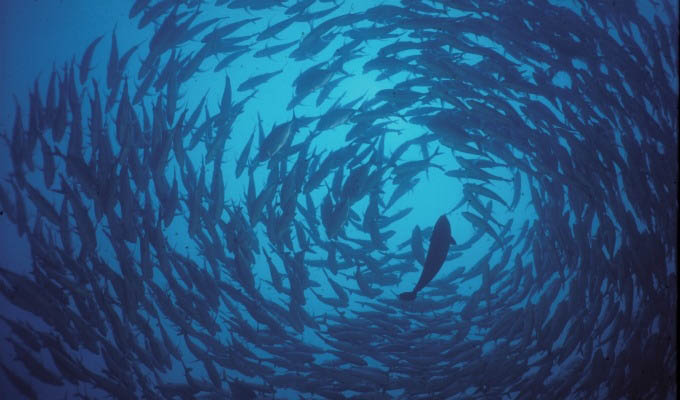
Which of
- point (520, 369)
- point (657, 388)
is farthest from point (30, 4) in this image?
point (657, 388)

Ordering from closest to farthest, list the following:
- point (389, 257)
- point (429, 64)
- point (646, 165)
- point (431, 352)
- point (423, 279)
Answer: point (423, 279)
point (429, 64)
point (646, 165)
point (431, 352)
point (389, 257)

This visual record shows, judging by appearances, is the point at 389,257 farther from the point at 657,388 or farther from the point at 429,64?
the point at 657,388

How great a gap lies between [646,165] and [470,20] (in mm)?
2390

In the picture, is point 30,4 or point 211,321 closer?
point 211,321

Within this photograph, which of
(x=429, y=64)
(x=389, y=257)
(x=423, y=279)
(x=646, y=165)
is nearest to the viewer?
(x=423, y=279)

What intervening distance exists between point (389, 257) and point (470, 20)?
2865mm

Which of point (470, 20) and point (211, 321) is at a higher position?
point (470, 20)

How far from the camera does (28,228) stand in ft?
14.0

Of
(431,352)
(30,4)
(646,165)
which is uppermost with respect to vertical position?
(30,4)

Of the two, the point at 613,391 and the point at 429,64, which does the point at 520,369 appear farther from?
the point at 429,64

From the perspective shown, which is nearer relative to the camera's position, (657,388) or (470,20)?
(470,20)

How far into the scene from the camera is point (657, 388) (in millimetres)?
4539

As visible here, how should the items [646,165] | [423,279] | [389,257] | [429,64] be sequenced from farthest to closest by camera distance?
[389,257], [646,165], [429,64], [423,279]

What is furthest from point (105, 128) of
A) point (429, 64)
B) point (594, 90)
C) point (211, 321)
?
point (594, 90)
